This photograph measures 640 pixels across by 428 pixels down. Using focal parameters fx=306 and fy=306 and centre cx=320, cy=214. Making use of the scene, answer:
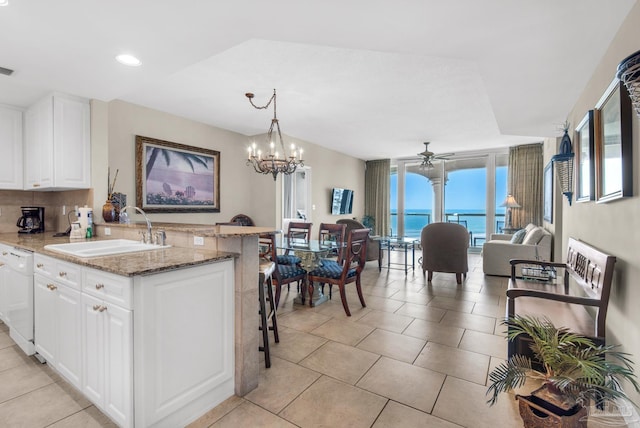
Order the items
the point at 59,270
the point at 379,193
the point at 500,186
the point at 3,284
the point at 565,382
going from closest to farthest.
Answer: the point at 565,382, the point at 59,270, the point at 3,284, the point at 500,186, the point at 379,193

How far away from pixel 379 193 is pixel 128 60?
7354 millimetres

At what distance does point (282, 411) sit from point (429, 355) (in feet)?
4.19

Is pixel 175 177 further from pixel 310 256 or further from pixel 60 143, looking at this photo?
pixel 310 256

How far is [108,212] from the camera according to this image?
3.20 metres

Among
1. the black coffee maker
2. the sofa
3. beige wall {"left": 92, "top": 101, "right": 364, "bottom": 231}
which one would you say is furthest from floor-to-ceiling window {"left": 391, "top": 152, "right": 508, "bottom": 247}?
the black coffee maker

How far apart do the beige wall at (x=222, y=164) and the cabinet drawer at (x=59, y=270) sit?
124 cm

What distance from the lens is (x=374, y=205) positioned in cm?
905

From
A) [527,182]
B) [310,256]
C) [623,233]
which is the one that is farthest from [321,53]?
[527,182]

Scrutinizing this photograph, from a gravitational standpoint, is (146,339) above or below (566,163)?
below

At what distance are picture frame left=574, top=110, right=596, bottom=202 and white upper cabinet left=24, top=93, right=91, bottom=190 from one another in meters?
4.48

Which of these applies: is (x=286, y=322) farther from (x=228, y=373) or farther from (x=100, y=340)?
(x=100, y=340)

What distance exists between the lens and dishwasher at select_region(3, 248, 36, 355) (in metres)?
2.29

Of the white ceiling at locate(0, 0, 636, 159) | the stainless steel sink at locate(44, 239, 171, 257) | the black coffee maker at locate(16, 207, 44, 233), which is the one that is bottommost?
the stainless steel sink at locate(44, 239, 171, 257)

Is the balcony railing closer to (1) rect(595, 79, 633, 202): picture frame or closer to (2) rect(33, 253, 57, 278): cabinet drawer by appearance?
(1) rect(595, 79, 633, 202): picture frame
